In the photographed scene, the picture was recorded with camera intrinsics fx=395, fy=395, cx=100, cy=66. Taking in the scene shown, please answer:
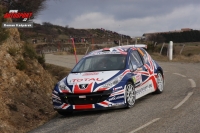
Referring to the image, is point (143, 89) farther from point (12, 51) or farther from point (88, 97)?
point (12, 51)

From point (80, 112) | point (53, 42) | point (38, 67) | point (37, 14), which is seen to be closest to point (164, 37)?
point (53, 42)

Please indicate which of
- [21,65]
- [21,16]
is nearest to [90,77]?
[21,65]

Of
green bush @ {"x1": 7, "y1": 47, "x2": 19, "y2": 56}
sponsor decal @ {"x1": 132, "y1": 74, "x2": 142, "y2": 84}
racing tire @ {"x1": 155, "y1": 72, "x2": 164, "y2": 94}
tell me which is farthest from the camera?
green bush @ {"x1": 7, "y1": 47, "x2": 19, "y2": 56}

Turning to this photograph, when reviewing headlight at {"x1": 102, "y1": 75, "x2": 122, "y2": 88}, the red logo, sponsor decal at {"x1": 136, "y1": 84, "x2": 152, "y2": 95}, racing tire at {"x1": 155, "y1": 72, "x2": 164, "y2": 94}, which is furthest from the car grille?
the red logo

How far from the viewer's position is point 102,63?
11.2 meters

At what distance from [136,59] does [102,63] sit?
1.30m

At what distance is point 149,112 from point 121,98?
81cm

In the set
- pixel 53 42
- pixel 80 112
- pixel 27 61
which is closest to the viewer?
pixel 80 112

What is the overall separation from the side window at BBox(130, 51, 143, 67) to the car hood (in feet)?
4.35

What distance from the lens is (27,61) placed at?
14078mm

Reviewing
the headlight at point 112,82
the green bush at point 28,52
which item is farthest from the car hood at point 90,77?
the green bush at point 28,52

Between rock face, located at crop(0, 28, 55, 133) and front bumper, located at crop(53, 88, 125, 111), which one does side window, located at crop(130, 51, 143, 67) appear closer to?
front bumper, located at crop(53, 88, 125, 111)

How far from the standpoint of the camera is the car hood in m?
9.93

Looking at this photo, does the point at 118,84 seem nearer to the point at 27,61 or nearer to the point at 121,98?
the point at 121,98
